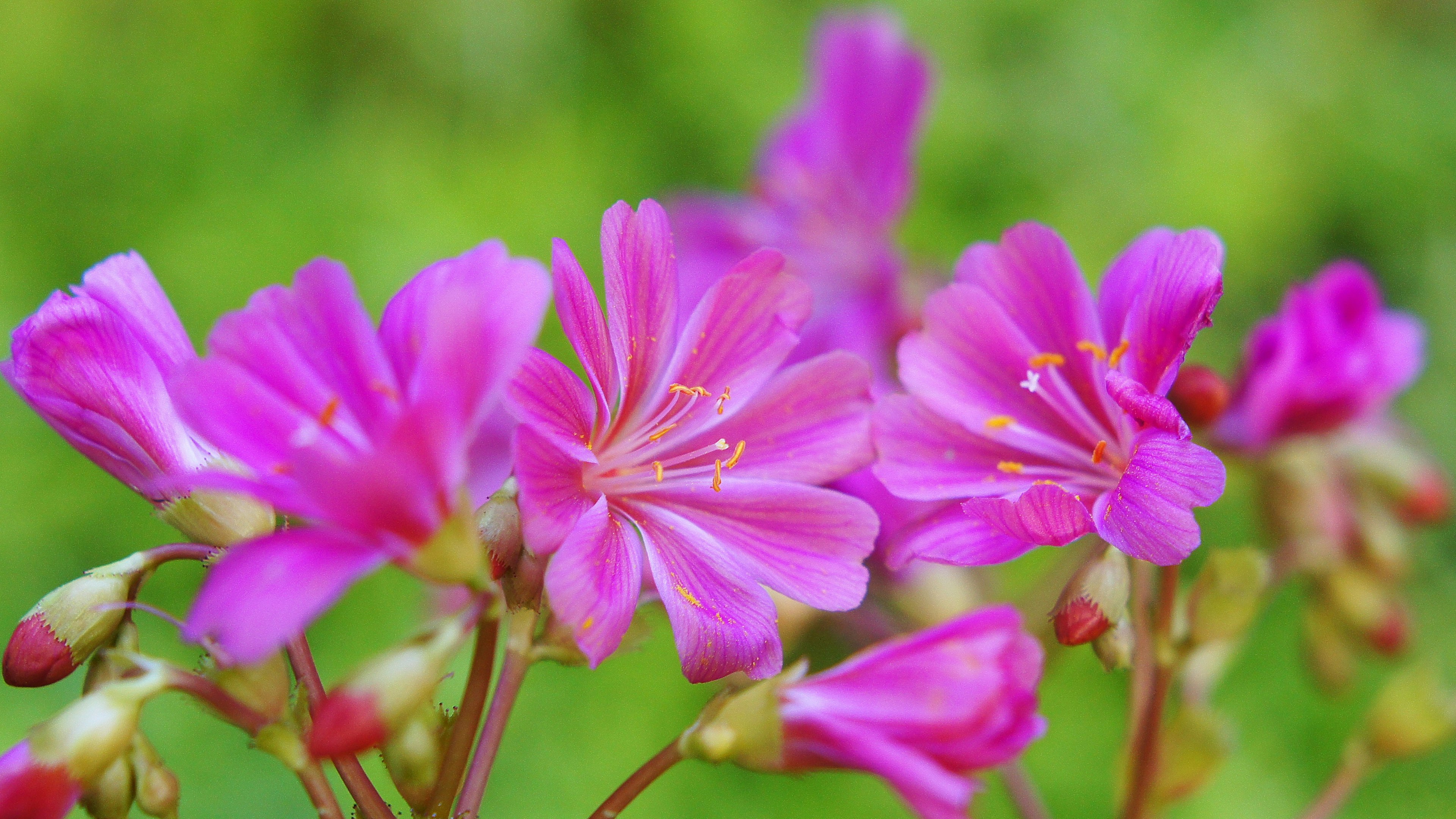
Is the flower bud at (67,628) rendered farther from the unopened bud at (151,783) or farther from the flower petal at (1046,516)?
the flower petal at (1046,516)

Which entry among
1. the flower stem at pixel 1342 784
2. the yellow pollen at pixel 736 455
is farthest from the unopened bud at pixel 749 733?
the flower stem at pixel 1342 784

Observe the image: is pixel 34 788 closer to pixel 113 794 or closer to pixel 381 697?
pixel 113 794

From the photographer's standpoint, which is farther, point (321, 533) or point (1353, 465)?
point (1353, 465)

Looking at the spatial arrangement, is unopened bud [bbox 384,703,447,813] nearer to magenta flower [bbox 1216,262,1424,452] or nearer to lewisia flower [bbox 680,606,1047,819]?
lewisia flower [bbox 680,606,1047,819]

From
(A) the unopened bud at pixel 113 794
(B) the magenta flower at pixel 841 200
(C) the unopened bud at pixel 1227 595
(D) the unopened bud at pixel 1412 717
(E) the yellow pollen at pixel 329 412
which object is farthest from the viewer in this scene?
(B) the magenta flower at pixel 841 200

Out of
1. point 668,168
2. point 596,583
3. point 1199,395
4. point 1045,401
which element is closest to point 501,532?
point 596,583

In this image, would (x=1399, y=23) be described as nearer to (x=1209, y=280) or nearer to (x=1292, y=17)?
(x=1292, y=17)

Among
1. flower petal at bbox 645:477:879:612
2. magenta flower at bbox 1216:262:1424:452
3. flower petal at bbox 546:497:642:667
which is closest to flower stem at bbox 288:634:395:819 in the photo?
flower petal at bbox 546:497:642:667

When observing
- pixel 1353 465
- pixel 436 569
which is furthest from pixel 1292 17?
pixel 436 569
